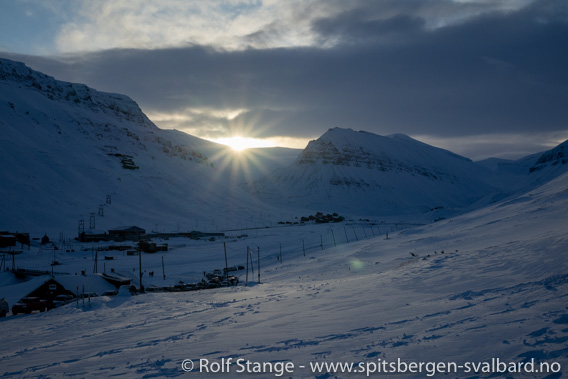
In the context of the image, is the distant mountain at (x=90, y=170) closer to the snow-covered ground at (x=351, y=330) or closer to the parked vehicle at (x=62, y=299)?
the parked vehicle at (x=62, y=299)

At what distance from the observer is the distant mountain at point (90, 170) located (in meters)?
86.3

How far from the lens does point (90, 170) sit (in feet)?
362

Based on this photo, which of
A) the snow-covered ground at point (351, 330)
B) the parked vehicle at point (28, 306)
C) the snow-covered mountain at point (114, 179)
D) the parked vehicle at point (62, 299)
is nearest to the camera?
the snow-covered ground at point (351, 330)

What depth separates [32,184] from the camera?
88.8m

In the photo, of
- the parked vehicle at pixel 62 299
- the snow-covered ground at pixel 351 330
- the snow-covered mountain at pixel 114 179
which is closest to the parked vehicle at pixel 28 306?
the parked vehicle at pixel 62 299

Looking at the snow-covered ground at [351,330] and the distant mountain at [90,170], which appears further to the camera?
the distant mountain at [90,170]

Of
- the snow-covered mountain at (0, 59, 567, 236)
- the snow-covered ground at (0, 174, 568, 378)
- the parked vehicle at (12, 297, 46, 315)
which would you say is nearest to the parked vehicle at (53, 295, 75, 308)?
the parked vehicle at (12, 297, 46, 315)

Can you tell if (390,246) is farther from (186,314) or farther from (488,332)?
(488,332)

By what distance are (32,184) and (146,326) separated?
3435 inches

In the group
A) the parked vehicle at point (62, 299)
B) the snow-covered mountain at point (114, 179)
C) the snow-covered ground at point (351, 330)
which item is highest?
the snow-covered mountain at point (114, 179)

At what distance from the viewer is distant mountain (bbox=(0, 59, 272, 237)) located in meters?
86.3

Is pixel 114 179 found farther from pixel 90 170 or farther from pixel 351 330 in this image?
pixel 351 330

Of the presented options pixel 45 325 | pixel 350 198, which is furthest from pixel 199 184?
pixel 45 325

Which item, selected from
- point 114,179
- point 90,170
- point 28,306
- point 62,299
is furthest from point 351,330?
point 90,170
